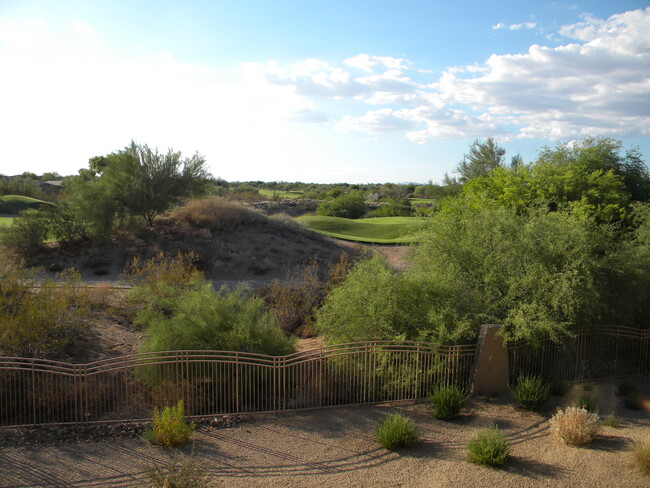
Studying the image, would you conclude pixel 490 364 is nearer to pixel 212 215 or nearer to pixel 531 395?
pixel 531 395

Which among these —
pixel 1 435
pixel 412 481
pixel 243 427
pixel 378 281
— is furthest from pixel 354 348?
pixel 1 435

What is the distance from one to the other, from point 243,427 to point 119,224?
66.0 ft

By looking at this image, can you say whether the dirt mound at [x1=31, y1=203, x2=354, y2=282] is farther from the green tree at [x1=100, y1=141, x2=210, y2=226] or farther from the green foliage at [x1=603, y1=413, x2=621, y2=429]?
the green foliage at [x1=603, y1=413, x2=621, y2=429]

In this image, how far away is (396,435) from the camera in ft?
23.2

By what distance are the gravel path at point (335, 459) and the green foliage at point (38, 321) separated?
302 cm

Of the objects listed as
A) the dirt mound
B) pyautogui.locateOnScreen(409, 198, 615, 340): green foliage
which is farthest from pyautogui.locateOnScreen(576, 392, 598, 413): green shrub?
the dirt mound

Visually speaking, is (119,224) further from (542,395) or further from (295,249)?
(542,395)

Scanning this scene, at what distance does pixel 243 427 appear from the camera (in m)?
7.90

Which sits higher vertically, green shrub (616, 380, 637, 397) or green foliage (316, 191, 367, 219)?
green foliage (316, 191, 367, 219)

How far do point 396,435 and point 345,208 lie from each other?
185 feet

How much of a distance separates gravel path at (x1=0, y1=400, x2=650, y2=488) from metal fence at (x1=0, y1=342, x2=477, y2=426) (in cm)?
74

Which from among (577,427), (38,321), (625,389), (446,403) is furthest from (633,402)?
(38,321)

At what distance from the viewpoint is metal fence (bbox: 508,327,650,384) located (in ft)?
32.0

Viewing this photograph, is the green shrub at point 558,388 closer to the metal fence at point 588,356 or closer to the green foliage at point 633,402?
the metal fence at point 588,356
